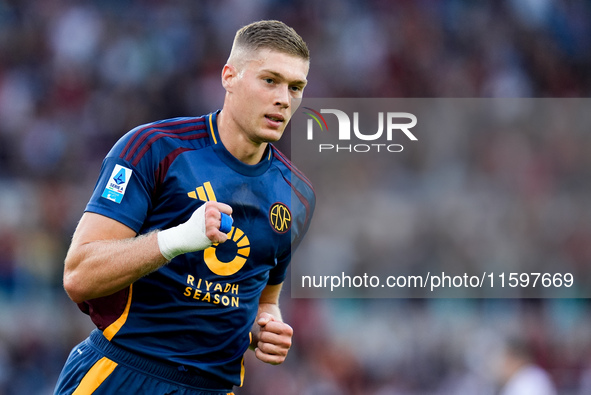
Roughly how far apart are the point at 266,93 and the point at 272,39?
271mm

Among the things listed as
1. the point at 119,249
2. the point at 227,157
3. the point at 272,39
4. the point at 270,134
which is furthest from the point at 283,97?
the point at 119,249

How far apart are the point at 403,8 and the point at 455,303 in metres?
5.55

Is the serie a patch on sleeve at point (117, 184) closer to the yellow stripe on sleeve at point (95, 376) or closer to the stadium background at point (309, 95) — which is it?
the yellow stripe on sleeve at point (95, 376)

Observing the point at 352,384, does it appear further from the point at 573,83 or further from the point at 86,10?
the point at 86,10

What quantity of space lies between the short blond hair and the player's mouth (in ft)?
1.03

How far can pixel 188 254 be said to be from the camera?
379 cm

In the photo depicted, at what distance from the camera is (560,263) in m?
10.4

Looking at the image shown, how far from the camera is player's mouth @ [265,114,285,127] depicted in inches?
155

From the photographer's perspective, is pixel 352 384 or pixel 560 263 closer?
pixel 352 384

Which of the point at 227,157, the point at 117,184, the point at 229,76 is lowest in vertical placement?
the point at 117,184

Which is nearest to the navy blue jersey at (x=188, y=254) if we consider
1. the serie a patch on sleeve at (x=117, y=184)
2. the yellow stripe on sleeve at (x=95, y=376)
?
the serie a patch on sleeve at (x=117, y=184)

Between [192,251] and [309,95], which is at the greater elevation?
[309,95]

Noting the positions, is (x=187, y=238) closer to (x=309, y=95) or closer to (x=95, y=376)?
(x=95, y=376)

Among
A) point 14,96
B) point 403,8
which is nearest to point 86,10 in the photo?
point 14,96
